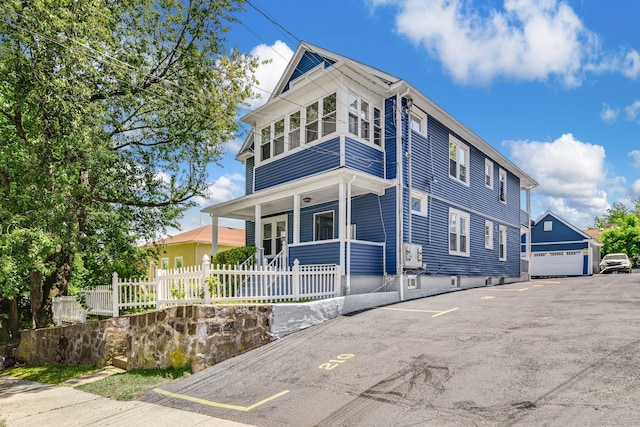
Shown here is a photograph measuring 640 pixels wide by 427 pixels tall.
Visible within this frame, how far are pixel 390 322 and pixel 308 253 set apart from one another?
455 centimetres

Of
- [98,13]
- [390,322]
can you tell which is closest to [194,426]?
[390,322]

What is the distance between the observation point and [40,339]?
1313cm

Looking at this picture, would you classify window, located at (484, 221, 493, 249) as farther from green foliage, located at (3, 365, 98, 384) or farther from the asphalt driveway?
green foliage, located at (3, 365, 98, 384)

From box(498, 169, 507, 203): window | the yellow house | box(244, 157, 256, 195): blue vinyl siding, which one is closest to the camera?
box(244, 157, 256, 195): blue vinyl siding

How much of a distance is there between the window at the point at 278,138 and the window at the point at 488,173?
996cm

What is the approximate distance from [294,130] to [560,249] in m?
29.3

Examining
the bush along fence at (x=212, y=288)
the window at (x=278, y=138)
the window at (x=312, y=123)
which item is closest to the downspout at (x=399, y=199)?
the bush along fence at (x=212, y=288)

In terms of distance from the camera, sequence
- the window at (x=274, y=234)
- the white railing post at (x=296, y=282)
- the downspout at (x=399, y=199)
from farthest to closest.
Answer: the window at (x=274, y=234) < the downspout at (x=399, y=199) < the white railing post at (x=296, y=282)

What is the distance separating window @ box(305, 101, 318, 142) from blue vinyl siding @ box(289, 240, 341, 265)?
3.74 metres

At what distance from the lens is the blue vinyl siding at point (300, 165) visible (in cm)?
1308

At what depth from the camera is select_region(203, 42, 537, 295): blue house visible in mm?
12828

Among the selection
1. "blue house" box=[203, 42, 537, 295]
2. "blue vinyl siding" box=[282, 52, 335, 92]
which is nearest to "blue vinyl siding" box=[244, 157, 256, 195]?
"blue house" box=[203, 42, 537, 295]

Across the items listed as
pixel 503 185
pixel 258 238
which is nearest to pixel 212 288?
pixel 258 238

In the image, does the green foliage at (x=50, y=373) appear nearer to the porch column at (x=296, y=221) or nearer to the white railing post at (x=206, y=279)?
the white railing post at (x=206, y=279)
